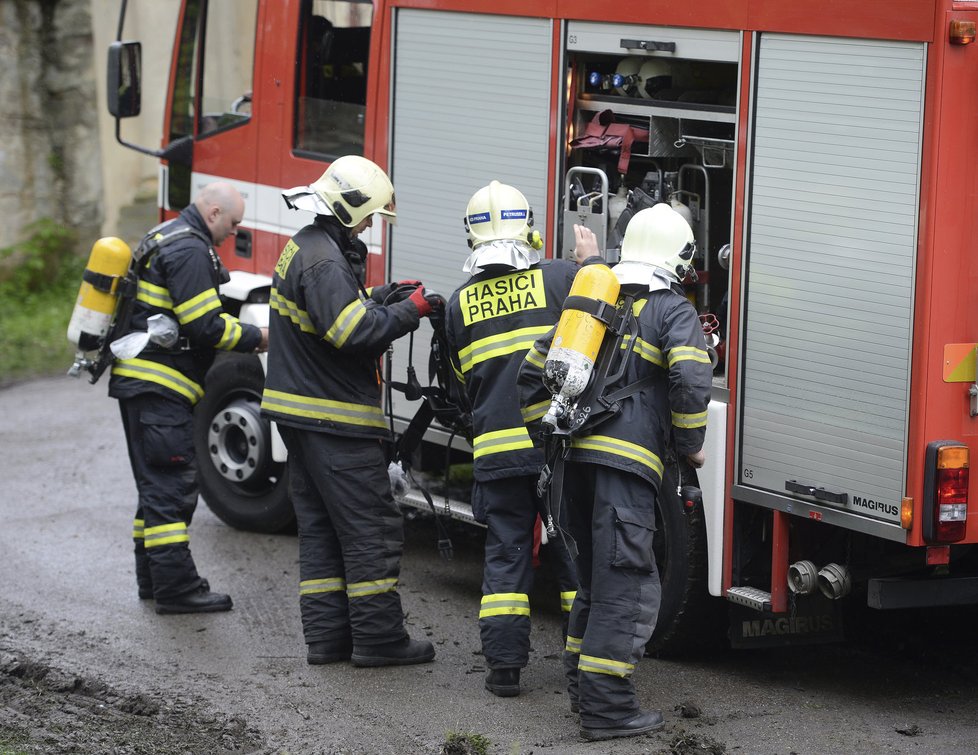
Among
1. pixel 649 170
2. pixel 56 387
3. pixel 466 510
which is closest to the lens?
pixel 649 170

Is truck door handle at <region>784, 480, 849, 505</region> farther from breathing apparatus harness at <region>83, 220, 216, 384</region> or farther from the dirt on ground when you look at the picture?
breathing apparatus harness at <region>83, 220, 216, 384</region>

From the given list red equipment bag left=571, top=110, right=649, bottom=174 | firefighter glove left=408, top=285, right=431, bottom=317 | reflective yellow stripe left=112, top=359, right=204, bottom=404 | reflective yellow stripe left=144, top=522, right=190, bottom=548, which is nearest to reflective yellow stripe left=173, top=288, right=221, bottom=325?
reflective yellow stripe left=112, top=359, right=204, bottom=404

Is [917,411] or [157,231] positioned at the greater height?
[157,231]

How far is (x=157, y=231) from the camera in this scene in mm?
6320

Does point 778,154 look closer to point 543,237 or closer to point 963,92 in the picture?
point 963,92

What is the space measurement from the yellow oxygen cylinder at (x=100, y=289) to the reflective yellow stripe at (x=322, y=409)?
1047mm

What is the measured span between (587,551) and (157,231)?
2.45 metres

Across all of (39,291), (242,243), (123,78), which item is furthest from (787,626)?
(39,291)

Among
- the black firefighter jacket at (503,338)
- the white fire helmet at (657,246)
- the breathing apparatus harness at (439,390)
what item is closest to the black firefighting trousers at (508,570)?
the black firefighter jacket at (503,338)

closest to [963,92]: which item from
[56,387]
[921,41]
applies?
[921,41]

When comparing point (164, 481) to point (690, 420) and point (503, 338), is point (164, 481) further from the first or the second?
point (690, 420)

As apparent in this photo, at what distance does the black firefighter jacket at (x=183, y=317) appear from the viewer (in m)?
6.14

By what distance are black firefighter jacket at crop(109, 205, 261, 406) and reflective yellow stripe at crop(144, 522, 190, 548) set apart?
0.52m

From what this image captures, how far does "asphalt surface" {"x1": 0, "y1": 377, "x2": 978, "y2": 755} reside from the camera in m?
4.88
